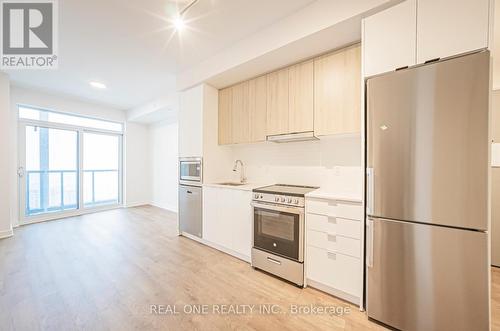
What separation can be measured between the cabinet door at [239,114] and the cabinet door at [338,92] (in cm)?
112

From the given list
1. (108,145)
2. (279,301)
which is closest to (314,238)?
(279,301)

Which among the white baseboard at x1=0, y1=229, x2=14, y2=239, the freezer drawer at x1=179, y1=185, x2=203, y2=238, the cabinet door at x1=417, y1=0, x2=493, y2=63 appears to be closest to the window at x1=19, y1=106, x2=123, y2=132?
the white baseboard at x1=0, y1=229, x2=14, y2=239

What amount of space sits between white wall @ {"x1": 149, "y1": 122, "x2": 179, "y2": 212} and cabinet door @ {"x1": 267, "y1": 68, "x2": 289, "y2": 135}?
3504mm

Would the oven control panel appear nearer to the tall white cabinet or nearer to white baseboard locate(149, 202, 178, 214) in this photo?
the tall white cabinet

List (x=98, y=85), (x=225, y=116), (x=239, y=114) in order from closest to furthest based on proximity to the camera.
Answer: (x=239, y=114), (x=225, y=116), (x=98, y=85)

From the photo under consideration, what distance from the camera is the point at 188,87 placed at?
3.49 m

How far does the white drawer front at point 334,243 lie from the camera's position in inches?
72.2

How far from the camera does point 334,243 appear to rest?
76.8 inches

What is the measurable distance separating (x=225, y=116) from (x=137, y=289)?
103 inches

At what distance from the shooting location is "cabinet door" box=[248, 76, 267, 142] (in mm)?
2889

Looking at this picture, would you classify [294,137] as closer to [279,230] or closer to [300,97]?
[300,97]

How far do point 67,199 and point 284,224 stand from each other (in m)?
5.69

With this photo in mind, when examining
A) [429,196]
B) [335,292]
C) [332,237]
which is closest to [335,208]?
[332,237]

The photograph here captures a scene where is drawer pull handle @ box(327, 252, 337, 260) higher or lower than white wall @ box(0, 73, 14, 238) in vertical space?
lower
